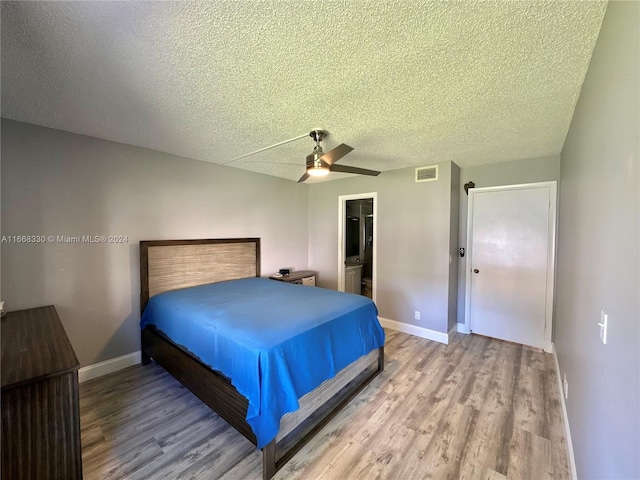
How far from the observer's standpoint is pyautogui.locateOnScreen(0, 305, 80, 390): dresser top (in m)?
1.21

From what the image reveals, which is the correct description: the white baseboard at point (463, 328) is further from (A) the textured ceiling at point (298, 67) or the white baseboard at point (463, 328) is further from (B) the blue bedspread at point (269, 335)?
(A) the textured ceiling at point (298, 67)

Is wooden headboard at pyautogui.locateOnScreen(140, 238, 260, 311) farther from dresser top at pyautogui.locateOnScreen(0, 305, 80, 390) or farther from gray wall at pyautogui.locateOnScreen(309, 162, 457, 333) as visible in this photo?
gray wall at pyautogui.locateOnScreen(309, 162, 457, 333)

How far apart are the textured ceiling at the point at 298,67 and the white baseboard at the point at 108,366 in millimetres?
2299

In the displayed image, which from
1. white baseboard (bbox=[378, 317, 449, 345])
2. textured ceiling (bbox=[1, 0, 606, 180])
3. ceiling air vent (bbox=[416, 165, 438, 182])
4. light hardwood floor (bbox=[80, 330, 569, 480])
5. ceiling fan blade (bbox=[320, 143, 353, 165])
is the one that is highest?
textured ceiling (bbox=[1, 0, 606, 180])

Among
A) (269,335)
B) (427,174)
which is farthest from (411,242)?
(269,335)

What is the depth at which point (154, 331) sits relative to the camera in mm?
2654

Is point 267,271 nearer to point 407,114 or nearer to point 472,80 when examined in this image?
point 407,114

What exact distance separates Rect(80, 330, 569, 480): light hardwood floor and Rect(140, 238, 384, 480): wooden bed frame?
109mm

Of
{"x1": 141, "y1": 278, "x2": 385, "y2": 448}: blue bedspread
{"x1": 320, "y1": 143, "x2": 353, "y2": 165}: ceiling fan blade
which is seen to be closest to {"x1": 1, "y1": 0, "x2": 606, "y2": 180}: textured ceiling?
{"x1": 320, "y1": 143, "x2": 353, "y2": 165}: ceiling fan blade

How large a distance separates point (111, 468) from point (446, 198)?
3961 mm

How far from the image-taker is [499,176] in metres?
3.41

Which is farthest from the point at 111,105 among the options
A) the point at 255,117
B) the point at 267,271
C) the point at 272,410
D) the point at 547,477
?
the point at 547,477

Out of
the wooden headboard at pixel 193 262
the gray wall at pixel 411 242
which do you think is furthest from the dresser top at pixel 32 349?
the gray wall at pixel 411 242

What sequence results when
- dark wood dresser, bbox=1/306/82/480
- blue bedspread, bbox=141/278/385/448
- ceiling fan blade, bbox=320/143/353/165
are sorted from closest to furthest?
1. dark wood dresser, bbox=1/306/82/480
2. blue bedspread, bbox=141/278/385/448
3. ceiling fan blade, bbox=320/143/353/165
